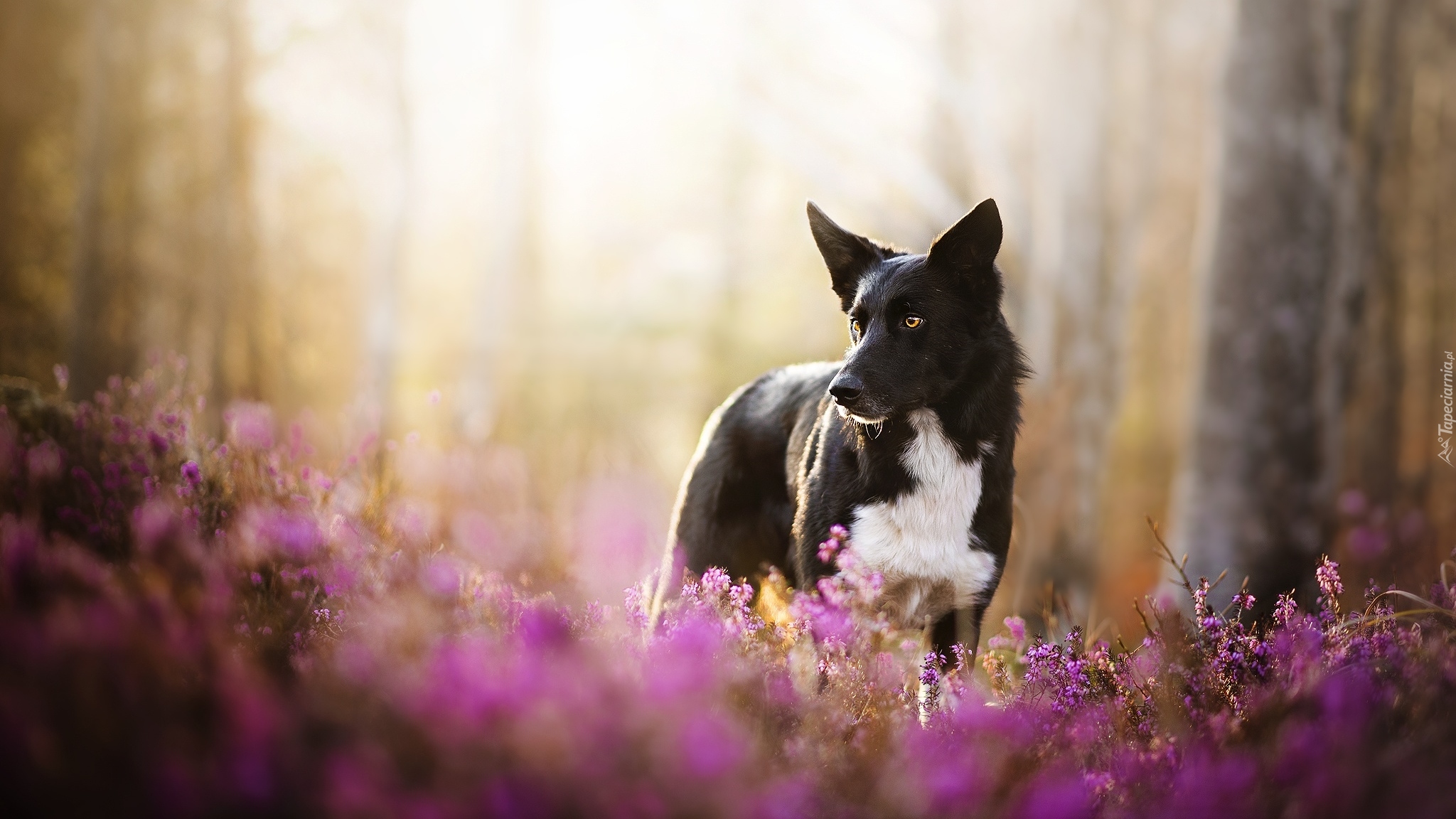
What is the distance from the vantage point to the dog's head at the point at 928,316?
3189 millimetres

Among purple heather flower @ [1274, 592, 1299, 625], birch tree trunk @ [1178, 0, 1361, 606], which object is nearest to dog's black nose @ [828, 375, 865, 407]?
purple heather flower @ [1274, 592, 1299, 625]

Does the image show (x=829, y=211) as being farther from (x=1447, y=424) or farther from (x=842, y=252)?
(x=842, y=252)

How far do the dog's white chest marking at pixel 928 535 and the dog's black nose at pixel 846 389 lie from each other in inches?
17.8

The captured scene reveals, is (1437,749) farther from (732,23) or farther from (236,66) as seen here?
(236,66)

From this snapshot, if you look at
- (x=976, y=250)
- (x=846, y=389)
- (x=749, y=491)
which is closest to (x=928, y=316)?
(x=976, y=250)

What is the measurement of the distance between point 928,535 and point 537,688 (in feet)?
6.59

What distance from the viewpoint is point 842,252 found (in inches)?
146

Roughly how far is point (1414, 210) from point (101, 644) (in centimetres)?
1868

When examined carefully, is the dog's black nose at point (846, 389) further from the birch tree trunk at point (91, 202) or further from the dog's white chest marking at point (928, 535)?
the birch tree trunk at point (91, 202)

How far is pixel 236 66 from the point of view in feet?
42.2

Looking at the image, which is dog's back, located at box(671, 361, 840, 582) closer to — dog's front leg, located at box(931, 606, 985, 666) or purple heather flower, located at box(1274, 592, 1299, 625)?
dog's front leg, located at box(931, 606, 985, 666)

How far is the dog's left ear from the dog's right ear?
404mm

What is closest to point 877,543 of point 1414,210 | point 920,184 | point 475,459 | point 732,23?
point 475,459

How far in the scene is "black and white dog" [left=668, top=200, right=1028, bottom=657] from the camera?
3.22 m
